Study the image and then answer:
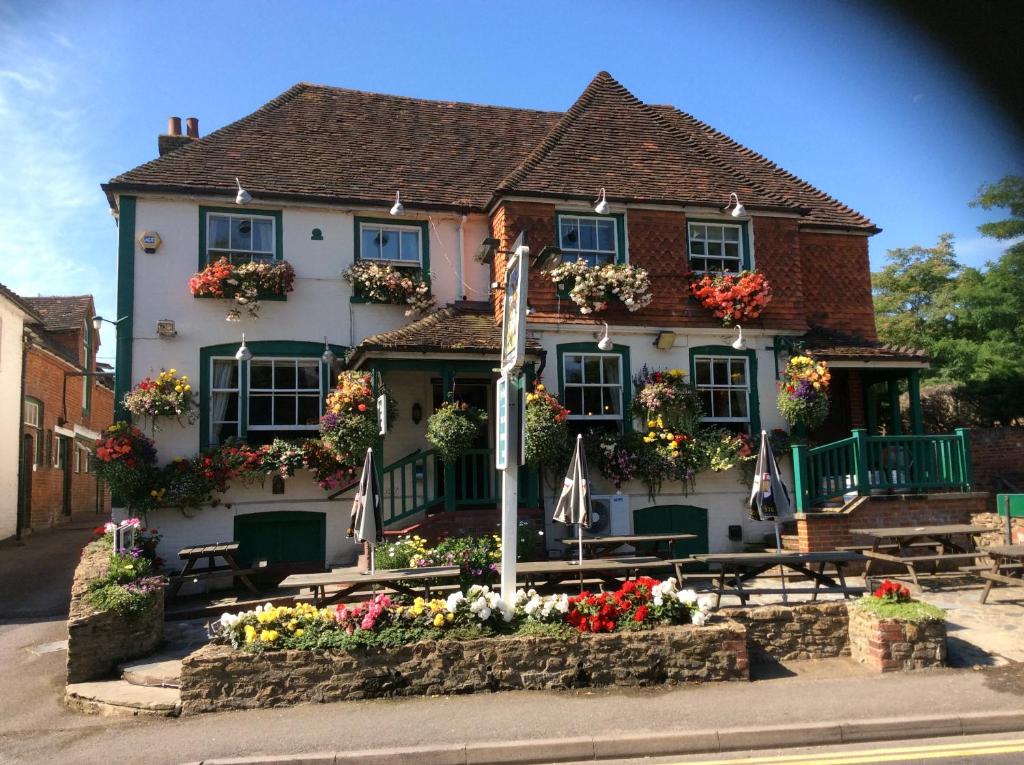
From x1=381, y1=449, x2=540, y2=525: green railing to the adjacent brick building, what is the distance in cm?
914

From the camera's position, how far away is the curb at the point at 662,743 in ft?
19.5

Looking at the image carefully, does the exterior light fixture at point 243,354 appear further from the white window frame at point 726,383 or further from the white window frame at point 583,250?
the white window frame at point 726,383

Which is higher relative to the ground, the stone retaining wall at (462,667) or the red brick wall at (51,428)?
the red brick wall at (51,428)

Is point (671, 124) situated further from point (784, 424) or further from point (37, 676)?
point (37, 676)

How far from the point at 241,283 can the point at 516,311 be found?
6.84 meters

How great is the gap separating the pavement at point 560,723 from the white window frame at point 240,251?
307 inches

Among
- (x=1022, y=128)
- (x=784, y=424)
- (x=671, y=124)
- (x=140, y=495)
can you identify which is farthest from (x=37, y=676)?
(x=671, y=124)

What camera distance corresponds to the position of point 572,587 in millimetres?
11055

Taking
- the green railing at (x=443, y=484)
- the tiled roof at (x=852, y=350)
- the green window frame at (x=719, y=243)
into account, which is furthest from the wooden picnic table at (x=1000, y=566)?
the green window frame at (x=719, y=243)

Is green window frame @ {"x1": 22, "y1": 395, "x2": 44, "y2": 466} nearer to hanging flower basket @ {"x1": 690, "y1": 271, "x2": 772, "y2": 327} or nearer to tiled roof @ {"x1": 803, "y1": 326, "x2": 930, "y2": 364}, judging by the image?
hanging flower basket @ {"x1": 690, "y1": 271, "x2": 772, "y2": 327}

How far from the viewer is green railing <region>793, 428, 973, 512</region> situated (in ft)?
43.4

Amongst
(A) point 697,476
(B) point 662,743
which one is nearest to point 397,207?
(A) point 697,476

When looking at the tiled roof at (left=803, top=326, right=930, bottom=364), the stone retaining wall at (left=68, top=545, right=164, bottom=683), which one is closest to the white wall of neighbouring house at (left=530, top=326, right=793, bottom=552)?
the tiled roof at (left=803, top=326, right=930, bottom=364)

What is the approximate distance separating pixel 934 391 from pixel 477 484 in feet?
44.5
